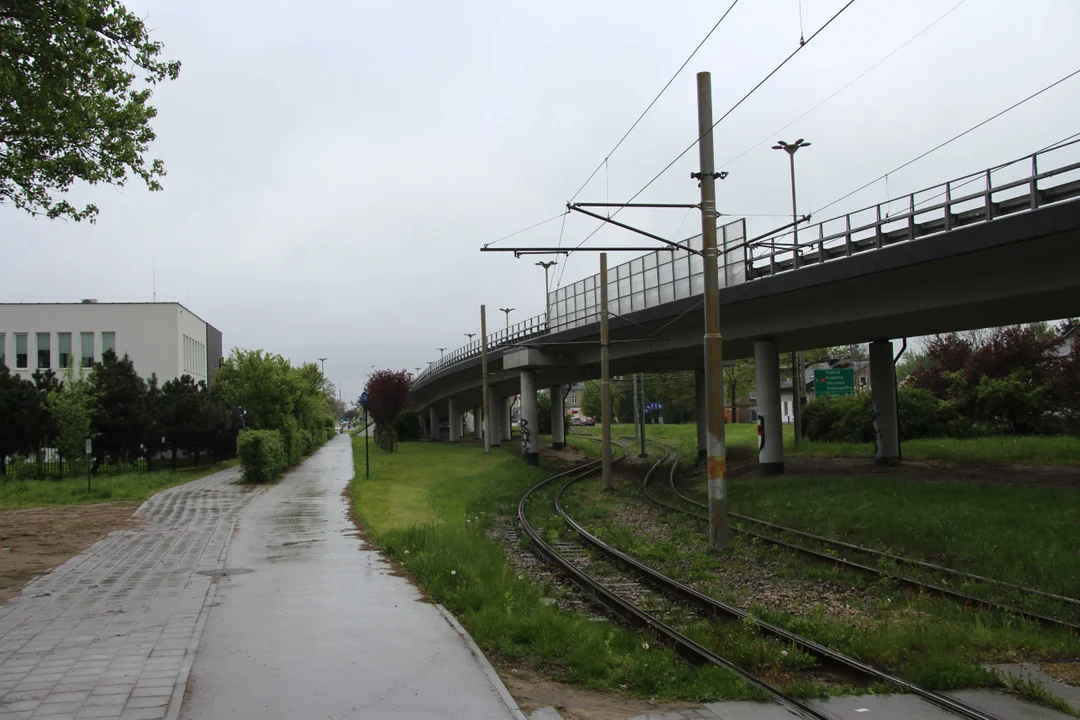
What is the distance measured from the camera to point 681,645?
9.22 metres

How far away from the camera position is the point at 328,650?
812 centimetres

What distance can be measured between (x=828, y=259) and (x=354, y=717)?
68.4ft

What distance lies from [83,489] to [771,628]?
2794 cm

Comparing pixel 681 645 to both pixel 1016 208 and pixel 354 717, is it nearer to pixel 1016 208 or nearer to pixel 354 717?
pixel 354 717

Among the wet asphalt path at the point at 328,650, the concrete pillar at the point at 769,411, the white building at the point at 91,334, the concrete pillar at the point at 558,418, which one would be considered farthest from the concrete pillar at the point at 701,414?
the white building at the point at 91,334

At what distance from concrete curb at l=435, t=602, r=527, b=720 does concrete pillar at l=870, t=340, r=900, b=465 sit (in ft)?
74.0

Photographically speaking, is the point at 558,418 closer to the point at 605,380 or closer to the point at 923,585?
the point at 605,380

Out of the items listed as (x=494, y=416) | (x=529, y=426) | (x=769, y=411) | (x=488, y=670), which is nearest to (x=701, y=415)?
(x=529, y=426)

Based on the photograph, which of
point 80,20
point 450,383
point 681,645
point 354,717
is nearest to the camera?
point 354,717

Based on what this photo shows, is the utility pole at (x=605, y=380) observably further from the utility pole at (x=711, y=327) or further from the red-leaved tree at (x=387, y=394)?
the red-leaved tree at (x=387, y=394)

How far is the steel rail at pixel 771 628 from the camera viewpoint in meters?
7.16

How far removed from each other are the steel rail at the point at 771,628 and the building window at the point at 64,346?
183 ft

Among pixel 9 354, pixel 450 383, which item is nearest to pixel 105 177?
pixel 9 354

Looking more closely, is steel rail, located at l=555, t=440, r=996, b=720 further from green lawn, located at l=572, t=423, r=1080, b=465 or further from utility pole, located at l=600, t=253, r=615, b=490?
green lawn, located at l=572, t=423, r=1080, b=465
